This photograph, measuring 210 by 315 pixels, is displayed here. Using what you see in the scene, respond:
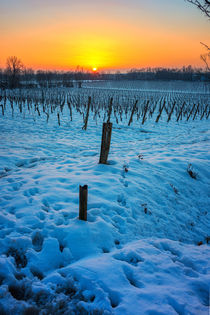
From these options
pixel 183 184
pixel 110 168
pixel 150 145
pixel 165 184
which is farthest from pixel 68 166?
pixel 150 145

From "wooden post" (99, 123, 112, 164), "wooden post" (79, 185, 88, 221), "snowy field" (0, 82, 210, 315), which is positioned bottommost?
"snowy field" (0, 82, 210, 315)

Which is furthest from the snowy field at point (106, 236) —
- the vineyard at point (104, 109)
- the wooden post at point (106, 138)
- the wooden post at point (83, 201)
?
the vineyard at point (104, 109)

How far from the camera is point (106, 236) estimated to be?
2732mm

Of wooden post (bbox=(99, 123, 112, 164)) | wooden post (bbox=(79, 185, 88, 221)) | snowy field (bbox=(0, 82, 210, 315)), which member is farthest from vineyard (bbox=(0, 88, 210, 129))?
wooden post (bbox=(79, 185, 88, 221))

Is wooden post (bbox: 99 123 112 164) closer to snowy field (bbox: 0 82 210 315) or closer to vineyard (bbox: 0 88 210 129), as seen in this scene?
snowy field (bbox: 0 82 210 315)

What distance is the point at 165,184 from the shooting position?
4402mm

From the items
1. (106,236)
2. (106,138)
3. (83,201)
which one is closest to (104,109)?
(106,138)

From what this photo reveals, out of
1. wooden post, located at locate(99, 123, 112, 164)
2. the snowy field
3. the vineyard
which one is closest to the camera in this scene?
the snowy field

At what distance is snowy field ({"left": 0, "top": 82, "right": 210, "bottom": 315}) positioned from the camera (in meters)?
1.84

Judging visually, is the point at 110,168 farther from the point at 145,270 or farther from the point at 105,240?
the point at 145,270

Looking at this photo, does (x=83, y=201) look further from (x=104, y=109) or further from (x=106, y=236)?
(x=104, y=109)

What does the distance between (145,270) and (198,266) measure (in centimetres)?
80

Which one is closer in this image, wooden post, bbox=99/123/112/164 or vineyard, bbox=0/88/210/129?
wooden post, bbox=99/123/112/164

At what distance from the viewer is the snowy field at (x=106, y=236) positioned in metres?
1.84
